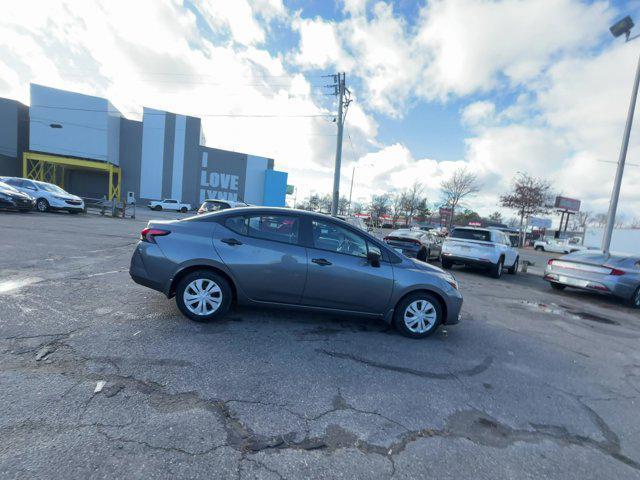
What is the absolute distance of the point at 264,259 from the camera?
3986 millimetres

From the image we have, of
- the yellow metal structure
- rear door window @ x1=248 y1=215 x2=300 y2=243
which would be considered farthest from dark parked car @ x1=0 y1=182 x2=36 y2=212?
the yellow metal structure

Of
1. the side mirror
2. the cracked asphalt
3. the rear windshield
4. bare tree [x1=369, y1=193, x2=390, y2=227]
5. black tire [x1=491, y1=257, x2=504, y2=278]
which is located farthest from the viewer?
bare tree [x1=369, y1=193, x2=390, y2=227]

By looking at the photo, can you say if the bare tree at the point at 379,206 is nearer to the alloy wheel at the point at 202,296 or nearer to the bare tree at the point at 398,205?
the bare tree at the point at 398,205

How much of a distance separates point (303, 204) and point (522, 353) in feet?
271

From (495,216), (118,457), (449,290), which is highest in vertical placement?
(495,216)

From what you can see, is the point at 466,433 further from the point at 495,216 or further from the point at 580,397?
the point at 495,216

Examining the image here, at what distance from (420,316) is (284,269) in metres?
2.03

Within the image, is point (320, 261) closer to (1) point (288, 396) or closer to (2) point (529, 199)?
(1) point (288, 396)

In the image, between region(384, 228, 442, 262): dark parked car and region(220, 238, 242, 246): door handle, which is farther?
region(384, 228, 442, 262): dark parked car

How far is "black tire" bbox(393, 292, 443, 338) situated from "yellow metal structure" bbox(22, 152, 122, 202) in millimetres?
39111

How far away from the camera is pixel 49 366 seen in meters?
2.79

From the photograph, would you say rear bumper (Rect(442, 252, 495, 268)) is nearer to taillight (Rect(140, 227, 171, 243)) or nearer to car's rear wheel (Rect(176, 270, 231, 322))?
car's rear wheel (Rect(176, 270, 231, 322))

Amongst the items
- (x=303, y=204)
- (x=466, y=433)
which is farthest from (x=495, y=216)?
(x=466, y=433)

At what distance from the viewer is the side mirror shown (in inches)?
161
